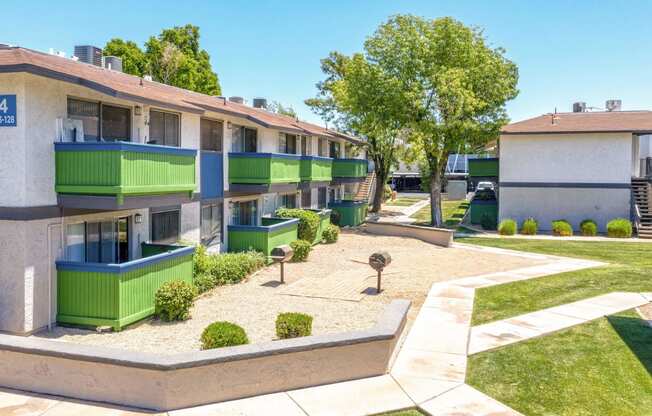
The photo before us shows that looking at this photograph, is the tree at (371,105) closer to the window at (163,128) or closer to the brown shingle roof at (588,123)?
the brown shingle roof at (588,123)

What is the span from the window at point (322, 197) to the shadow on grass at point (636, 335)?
23183 mm

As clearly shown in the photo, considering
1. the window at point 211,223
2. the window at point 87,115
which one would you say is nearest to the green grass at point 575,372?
the window at point 87,115

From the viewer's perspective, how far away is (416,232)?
29438 millimetres

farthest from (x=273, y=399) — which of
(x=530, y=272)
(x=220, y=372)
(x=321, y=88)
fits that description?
(x=321, y=88)

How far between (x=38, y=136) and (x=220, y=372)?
24.2 feet

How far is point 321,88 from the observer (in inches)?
1991

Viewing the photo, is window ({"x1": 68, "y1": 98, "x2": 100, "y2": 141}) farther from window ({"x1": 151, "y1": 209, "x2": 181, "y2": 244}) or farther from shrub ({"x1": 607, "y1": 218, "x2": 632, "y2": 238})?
shrub ({"x1": 607, "y1": 218, "x2": 632, "y2": 238})

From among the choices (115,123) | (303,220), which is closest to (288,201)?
(303,220)

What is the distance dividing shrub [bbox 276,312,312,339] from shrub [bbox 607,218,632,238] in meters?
25.9

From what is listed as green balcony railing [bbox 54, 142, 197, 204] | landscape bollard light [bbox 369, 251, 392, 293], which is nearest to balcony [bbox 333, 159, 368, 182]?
landscape bollard light [bbox 369, 251, 392, 293]

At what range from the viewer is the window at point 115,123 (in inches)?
557

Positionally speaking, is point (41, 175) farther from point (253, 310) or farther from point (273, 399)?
point (273, 399)

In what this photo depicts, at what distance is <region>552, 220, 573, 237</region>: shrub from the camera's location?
3078cm

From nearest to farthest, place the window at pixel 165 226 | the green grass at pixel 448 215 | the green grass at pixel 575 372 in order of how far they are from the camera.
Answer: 1. the green grass at pixel 575 372
2. the window at pixel 165 226
3. the green grass at pixel 448 215
